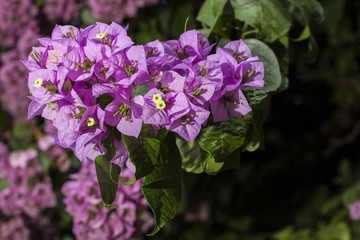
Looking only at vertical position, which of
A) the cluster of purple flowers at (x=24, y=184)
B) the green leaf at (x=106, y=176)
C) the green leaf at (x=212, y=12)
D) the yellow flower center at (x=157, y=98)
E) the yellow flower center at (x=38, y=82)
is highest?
the yellow flower center at (x=38, y=82)

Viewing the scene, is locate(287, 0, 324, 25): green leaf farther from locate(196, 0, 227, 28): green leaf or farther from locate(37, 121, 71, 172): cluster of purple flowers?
locate(37, 121, 71, 172): cluster of purple flowers

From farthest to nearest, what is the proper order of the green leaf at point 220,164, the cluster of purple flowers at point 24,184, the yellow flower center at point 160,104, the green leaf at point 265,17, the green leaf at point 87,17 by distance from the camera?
1. the green leaf at point 87,17
2. the cluster of purple flowers at point 24,184
3. the green leaf at point 265,17
4. the green leaf at point 220,164
5. the yellow flower center at point 160,104

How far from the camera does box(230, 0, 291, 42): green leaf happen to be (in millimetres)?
724

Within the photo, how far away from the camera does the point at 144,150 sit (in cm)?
56

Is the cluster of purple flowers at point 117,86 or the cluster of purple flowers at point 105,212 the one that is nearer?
the cluster of purple flowers at point 117,86

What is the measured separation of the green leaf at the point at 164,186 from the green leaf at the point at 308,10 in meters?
0.36

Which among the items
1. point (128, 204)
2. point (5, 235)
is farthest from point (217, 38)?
point (5, 235)

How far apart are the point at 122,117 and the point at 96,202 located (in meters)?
0.38

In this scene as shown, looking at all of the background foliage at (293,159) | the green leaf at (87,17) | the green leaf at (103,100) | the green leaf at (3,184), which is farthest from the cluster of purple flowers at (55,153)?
the green leaf at (103,100)

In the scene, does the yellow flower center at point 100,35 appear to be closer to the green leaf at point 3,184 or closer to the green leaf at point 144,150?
the green leaf at point 144,150

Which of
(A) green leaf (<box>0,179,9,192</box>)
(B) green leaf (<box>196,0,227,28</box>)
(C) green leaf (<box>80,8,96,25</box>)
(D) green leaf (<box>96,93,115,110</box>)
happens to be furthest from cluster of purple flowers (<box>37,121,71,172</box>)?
(D) green leaf (<box>96,93,115,110</box>)

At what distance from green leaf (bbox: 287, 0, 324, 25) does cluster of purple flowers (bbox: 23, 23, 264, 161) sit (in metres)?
0.29

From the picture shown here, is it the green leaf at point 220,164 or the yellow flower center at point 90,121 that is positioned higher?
the yellow flower center at point 90,121

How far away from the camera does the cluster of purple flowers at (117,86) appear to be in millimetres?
521
